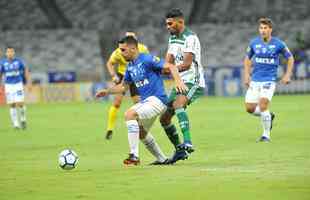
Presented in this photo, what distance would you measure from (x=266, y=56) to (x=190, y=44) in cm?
495

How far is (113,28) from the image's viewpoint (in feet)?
181

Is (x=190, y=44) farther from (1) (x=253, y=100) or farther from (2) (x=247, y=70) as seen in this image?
(2) (x=247, y=70)

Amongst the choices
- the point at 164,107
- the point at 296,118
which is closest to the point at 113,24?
the point at 296,118

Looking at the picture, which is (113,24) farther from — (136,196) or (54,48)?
(136,196)

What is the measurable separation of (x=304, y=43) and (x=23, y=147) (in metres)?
31.6

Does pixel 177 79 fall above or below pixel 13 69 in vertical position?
below

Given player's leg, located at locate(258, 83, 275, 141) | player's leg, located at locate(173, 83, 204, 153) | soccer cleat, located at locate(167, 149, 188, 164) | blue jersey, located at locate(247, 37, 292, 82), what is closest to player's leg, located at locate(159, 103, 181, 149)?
player's leg, located at locate(173, 83, 204, 153)

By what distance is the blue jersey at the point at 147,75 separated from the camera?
14289 mm

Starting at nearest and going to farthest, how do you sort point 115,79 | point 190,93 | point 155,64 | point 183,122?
point 155,64 → point 183,122 → point 190,93 → point 115,79

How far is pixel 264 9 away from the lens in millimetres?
55562

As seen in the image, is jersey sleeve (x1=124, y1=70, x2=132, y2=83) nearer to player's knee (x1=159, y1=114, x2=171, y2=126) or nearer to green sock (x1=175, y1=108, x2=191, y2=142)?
player's knee (x1=159, y1=114, x2=171, y2=126)

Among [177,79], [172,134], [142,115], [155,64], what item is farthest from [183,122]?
[177,79]

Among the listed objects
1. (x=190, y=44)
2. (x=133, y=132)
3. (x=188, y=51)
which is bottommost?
(x=133, y=132)

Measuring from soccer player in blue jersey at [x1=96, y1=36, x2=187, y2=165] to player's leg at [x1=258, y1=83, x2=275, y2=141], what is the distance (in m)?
5.51
